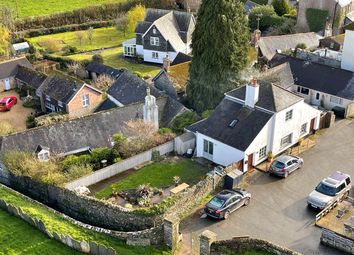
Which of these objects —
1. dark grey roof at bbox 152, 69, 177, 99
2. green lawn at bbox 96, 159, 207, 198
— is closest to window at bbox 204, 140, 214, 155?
green lawn at bbox 96, 159, 207, 198

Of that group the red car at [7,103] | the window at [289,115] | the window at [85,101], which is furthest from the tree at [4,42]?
the window at [289,115]

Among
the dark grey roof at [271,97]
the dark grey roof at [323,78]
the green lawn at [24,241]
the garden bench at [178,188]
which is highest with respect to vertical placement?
the dark grey roof at [271,97]

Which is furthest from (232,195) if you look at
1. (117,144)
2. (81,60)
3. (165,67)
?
(81,60)

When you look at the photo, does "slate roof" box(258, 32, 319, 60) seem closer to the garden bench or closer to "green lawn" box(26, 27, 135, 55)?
the garden bench

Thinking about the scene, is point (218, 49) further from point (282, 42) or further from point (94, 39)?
point (94, 39)

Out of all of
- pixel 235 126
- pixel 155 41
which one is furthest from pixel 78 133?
pixel 155 41

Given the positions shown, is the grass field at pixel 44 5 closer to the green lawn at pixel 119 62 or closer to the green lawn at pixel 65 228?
the green lawn at pixel 119 62
